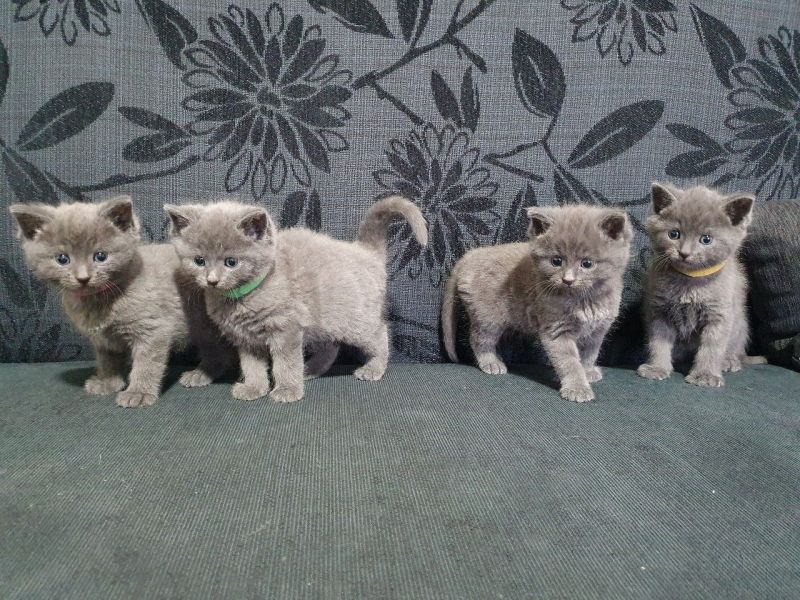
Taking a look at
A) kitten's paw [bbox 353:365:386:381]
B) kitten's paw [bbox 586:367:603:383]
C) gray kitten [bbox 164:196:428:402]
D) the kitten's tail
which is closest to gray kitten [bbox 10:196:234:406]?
gray kitten [bbox 164:196:428:402]

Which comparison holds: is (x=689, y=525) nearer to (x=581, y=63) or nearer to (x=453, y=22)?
(x=581, y=63)

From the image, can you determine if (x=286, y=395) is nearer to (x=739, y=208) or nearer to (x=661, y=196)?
(x=661, y=196)

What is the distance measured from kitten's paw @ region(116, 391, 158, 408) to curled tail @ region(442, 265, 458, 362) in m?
0.81

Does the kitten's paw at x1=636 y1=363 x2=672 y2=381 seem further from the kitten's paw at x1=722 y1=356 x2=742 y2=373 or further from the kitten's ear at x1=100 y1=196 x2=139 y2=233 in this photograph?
the kitten's ear at x1=100 y1=196 x2=139 y2=233

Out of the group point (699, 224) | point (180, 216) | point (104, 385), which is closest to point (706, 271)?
point (699, 224)

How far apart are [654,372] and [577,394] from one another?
1.06ft

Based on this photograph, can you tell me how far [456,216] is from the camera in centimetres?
167

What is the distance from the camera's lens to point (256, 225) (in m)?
1.34

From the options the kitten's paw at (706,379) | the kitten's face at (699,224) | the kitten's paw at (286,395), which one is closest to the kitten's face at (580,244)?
the kitten's face at (699,224)

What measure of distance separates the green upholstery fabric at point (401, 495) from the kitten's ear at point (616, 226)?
413mm

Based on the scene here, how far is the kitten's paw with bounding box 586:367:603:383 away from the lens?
1542mm

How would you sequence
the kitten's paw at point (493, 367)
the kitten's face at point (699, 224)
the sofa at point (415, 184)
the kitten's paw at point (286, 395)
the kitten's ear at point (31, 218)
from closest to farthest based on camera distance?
the sofa at point (415, 184) → the kitten's ear at point (31, 218) → the kitten's paw at point (286, 395) → the kitten's face at point (699, 224) → the kitten's paw at point (493, 367)

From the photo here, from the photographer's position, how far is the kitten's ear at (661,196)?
150 cm

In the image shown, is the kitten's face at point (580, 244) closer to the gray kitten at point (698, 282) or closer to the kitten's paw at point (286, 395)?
the gray kitten at point (698, 282)
